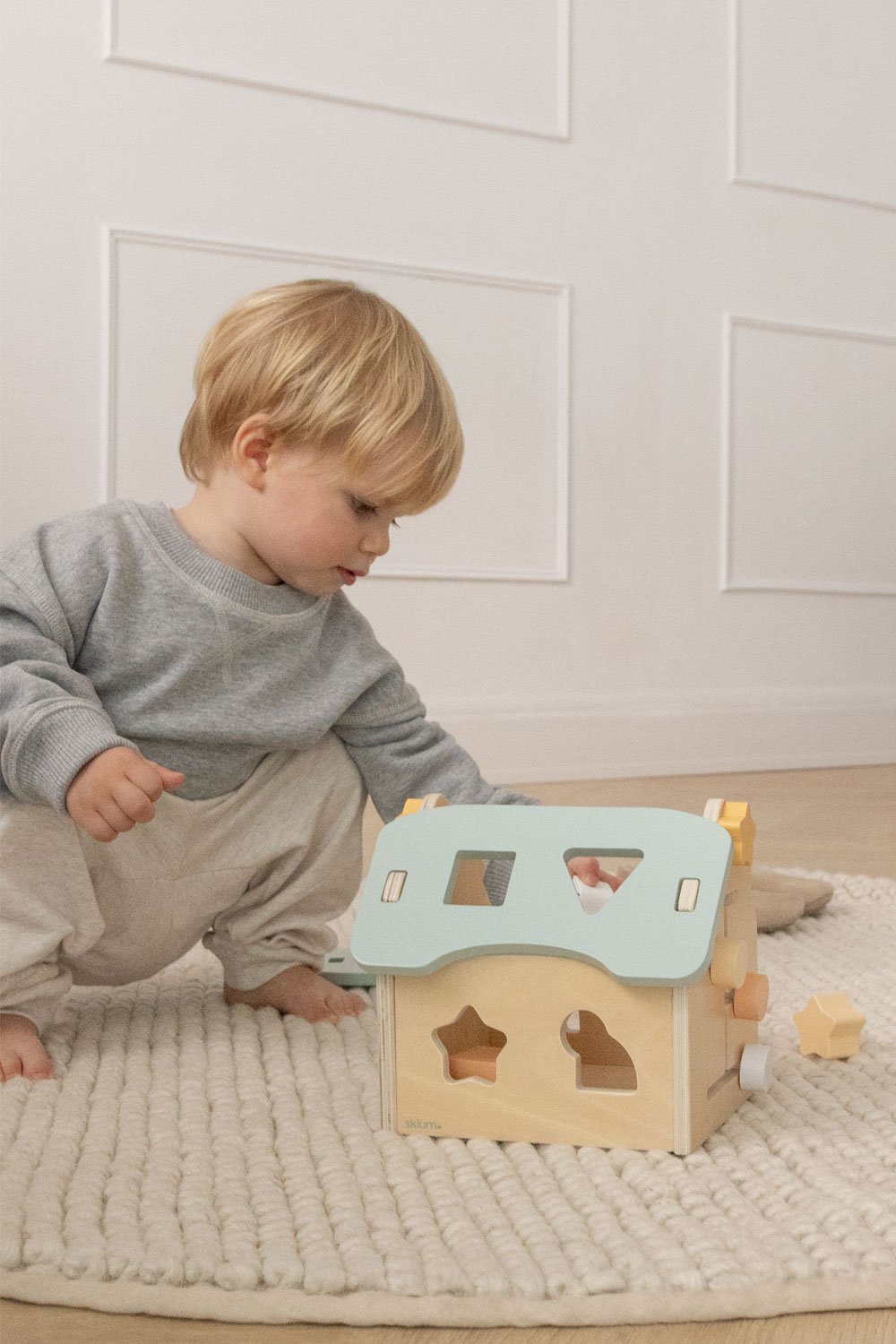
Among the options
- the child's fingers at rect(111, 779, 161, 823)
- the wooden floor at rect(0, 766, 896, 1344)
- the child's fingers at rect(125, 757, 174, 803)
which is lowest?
the wooden floor at rect(0, 766, 896, 1344)

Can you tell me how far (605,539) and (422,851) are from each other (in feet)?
4.54

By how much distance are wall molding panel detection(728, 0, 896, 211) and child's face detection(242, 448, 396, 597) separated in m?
1.50

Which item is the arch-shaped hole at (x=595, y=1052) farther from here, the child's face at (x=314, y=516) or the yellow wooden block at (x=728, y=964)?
the child's face at (x=314, y=516)

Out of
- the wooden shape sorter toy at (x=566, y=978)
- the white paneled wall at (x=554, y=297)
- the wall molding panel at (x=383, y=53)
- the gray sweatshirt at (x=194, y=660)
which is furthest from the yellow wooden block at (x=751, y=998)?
the wall molding panel at (x=383, y=53)

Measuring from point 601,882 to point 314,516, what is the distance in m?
0.28

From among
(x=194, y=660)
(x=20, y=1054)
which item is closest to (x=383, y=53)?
(x=194, y=660)

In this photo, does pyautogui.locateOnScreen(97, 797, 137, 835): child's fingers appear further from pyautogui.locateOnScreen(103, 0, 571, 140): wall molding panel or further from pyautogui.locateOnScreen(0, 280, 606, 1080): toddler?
pyautogui.locateOnScreen(103, 0, 571, 140): wall molding panel

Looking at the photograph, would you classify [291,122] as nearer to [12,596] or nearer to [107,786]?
[12,596]

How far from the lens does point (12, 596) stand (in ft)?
2.48

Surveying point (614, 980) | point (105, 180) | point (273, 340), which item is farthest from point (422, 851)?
point (105, 180)

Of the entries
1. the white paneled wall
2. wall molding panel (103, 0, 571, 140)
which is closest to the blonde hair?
the white paneled wall

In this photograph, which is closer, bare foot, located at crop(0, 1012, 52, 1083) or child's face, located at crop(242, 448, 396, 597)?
bare foot, located at crop(0, 1012, 52, 1083)

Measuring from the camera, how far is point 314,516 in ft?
2.69

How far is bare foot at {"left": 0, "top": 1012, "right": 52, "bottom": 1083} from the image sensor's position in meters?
0.69
